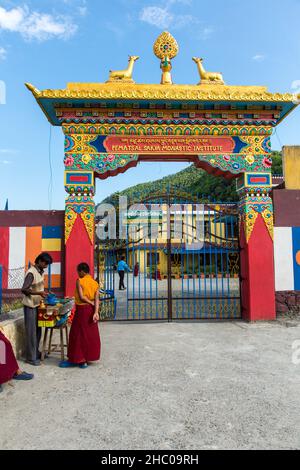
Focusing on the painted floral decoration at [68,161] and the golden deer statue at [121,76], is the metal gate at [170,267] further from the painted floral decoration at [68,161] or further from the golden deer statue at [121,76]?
the golden deer statue at [121,76]

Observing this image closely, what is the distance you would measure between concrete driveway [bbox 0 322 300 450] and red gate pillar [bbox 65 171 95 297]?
2.12 metres

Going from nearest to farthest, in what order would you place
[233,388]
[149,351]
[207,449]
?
[207,449]
[233,388]
[149,351]

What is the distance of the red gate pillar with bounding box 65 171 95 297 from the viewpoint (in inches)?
271

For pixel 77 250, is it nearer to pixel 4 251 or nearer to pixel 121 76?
pixel 4 251

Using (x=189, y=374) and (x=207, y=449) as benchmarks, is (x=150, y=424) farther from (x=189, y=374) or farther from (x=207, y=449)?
(x=189, y=374)

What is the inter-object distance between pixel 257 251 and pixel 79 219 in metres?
3.99

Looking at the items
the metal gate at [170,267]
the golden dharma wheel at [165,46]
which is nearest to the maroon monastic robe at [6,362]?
the metal gate at [170,267]

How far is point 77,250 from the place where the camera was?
689 cm

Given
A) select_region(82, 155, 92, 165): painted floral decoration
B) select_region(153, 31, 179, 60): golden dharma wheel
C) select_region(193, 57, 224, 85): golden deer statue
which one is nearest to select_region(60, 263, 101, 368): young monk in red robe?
select_region(82, 155, 92, 165): painted floral decoration

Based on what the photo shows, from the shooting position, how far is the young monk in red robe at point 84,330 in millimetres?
4359

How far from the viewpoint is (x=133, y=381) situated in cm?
385

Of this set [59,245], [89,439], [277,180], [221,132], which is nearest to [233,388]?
[89,439]

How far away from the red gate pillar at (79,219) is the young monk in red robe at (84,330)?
2.45m

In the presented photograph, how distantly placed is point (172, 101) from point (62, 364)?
5.54m
